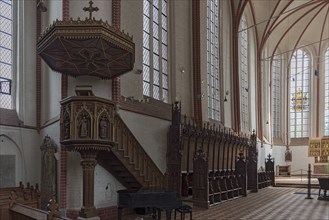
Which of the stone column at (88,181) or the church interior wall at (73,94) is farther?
the church interior wall at (73,94)

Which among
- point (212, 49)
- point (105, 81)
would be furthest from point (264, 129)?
point (105, 81)

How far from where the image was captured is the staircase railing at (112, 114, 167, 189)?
11.4 meters

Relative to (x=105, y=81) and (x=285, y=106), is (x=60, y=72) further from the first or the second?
(x=285, y=106)

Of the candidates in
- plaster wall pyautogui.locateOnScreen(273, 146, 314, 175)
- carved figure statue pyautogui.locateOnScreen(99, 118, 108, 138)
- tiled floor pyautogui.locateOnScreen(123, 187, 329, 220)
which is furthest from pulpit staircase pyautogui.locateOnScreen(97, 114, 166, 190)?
plaster wall pyautogui.locateOnScreen(273, 146, 314, 175)

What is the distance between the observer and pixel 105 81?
12.3 metres

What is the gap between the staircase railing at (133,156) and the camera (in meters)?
11.4

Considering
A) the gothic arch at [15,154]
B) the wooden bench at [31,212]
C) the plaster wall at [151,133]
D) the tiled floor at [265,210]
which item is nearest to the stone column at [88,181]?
the tiled floor at [265,210]

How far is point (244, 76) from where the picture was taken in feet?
94.4

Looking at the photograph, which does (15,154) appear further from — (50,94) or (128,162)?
(128,162)

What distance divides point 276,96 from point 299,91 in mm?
2136

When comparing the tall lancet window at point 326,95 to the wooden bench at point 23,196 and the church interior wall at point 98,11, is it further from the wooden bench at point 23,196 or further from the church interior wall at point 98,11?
the wooden bench at point 23,196

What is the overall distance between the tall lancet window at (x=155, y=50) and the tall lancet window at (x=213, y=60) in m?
4.96

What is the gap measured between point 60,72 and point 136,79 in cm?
336

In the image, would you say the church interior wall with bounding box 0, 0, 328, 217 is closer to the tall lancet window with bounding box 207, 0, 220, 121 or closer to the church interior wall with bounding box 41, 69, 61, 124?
the church interior wall with bounding box 41, 69, 61, 124
